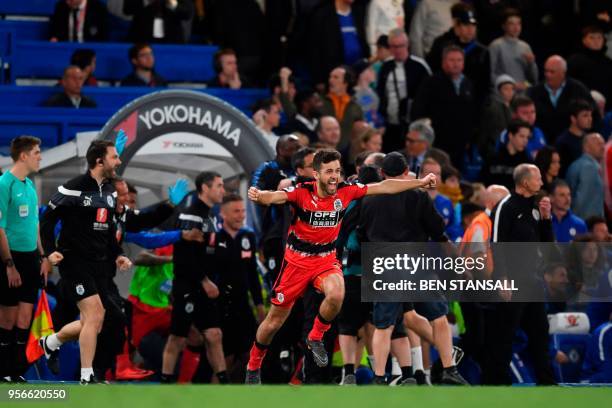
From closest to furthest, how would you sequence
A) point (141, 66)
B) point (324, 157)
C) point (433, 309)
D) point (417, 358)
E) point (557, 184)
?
point (324, 157), point (433, 309), point (417, 358), point (557, 184), point (141, 66)

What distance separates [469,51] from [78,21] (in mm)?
4710

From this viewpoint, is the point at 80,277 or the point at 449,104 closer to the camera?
the point at 80,277

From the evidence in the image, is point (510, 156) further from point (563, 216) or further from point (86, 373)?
point (86, 373)

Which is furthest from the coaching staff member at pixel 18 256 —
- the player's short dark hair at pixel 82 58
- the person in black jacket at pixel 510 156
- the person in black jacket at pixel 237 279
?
the person in black jacket at pixel 510 156

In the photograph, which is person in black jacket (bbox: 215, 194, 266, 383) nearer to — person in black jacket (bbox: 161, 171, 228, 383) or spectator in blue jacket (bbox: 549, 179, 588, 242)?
person in black jacket (bbox: 161, 171, 228, 383)

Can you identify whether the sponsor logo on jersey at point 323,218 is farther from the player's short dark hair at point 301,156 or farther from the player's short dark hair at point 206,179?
the player's short dark hair at point 206,179

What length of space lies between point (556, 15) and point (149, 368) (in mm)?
8510

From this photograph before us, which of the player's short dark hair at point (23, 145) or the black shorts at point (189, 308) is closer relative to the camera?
the player's short dark hair at point (23, 145)

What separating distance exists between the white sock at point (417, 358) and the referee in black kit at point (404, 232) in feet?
1.10

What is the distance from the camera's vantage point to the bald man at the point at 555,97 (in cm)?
1798

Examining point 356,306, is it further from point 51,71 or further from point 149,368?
point 51,71

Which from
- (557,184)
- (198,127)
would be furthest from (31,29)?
(557,184)

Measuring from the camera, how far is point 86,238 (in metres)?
12.5

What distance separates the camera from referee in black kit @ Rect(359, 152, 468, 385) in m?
12.8
